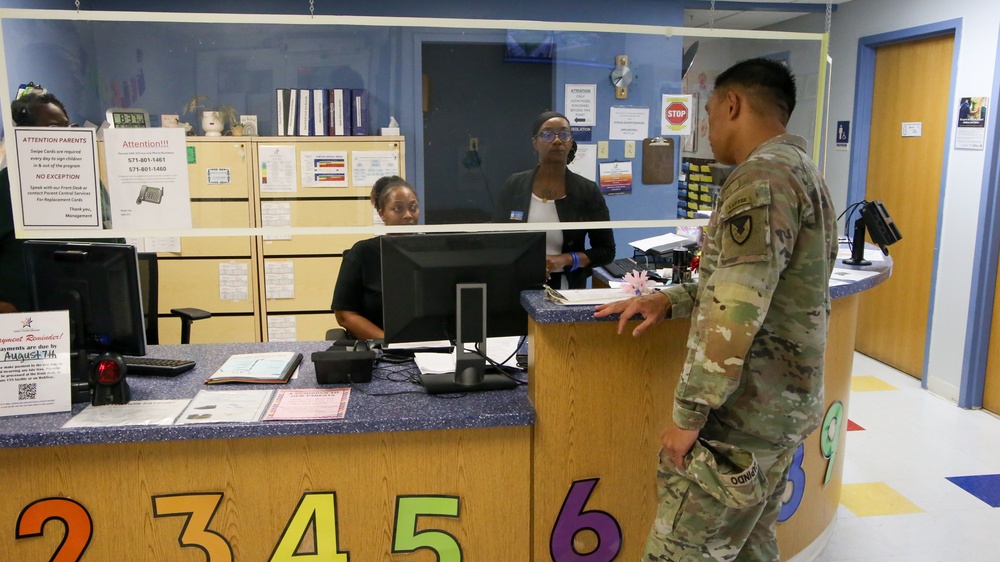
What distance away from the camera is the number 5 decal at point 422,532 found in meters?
1.92

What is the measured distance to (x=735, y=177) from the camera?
1.59 m


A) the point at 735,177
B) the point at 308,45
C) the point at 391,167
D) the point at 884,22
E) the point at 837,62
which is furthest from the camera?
the point at 837,62

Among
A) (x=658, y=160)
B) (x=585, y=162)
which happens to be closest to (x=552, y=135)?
(x=585, y=162)

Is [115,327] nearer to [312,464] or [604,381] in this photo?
[312,464]

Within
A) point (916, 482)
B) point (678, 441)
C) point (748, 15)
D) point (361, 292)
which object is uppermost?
point (748, 15)

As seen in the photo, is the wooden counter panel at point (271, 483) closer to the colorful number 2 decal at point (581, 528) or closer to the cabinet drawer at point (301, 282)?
the colorful number 2 decal at point (581, 528)

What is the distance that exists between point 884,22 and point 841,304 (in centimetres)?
315

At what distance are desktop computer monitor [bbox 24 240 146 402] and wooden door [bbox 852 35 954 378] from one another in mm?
4396

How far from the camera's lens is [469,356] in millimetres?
2084

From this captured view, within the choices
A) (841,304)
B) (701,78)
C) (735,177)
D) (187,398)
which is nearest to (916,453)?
(841,304)

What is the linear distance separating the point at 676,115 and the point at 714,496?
138 centimetres

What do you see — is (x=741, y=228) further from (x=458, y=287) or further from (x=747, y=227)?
(x=458, y=287)

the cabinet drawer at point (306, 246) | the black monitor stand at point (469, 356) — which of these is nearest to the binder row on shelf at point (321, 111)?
the black monitor stand at point (469, 356)

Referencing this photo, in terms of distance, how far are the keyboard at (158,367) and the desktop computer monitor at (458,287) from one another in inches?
26.7
